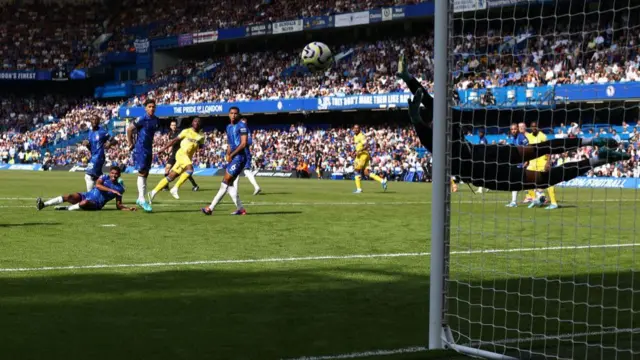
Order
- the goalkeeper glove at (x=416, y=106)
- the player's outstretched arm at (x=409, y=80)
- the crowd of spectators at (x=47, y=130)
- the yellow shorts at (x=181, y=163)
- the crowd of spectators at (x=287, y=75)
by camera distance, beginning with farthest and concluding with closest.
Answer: the crowd of spectators at (x=47, y=130) → the crowd of spectators at (x=287, y=75) → the yellow shorts at (x=181, y=163) → the player's outstretched arm at (x=409, y=80) → the goalkeeper glove at (x=416, y=106)

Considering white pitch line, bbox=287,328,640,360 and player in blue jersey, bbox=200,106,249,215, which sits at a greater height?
player in blue jersey, bbox=200,106,249,215

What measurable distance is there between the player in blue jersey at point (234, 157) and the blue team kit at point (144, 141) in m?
1.98

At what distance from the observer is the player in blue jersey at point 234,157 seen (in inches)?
618

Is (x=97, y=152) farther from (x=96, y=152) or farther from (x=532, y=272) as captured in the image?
(x=532, y=272)

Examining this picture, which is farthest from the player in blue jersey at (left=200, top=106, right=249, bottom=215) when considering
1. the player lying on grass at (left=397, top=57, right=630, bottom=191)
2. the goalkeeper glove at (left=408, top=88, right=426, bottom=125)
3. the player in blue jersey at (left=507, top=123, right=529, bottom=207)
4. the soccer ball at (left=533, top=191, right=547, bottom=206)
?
the goalkeeper glove at (left=408, top=88, right=426, bottom=125)

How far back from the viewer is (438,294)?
19.1 feet

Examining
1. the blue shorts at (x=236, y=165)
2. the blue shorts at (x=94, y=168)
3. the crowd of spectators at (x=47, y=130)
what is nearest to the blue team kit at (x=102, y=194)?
the blue shorts at (x=94, y=168)

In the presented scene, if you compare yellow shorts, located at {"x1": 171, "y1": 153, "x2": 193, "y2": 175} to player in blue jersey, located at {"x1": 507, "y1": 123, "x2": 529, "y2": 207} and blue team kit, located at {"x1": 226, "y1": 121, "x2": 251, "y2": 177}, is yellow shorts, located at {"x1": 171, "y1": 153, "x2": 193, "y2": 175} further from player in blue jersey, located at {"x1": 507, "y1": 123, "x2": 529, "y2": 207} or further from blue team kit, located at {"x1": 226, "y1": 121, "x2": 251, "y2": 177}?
player in blue jersey, located at {"x1": 507, "y1": 123, "x2": 529, "y2": 207}

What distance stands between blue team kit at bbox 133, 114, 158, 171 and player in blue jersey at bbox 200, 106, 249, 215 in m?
1.98

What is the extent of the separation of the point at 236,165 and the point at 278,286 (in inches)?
318

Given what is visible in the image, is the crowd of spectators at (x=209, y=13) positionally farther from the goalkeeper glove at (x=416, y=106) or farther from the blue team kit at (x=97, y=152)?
the goalkeeper glove at (x=416, y=106)

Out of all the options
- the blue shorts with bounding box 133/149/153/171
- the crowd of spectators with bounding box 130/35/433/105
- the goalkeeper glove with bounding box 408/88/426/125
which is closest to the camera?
the goalkeeper glove with bounding box 408/88/426/125

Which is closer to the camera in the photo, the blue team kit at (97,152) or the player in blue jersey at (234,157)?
the player in blue jersey at (234,157)

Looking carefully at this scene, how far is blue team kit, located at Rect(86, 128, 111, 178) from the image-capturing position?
17.4 metres
